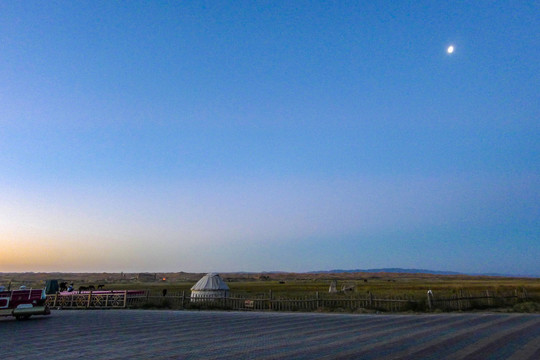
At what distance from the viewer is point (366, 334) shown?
510 inches

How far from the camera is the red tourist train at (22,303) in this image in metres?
19.0

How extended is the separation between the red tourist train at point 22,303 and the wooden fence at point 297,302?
9779mm

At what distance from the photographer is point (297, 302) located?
28.3 meters

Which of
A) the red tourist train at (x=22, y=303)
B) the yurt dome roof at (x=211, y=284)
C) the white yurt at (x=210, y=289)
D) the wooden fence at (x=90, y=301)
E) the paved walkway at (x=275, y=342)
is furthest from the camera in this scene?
the yurt dome roof at (x=211, y=284)

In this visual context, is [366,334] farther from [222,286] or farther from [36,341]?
[222,286]

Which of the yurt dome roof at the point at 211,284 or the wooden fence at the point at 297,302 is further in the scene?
the yurt dome roof at the point at 211,284

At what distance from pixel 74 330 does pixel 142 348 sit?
6627mm

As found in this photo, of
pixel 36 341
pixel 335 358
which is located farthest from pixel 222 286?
pixel 335 358

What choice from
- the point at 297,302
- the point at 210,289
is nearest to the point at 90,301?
the point at 210,289

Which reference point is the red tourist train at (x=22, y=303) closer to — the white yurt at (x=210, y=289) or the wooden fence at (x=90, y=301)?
the wooden fence at (x=90, y=301)

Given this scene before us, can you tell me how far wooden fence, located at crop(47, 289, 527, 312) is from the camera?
2620 centimetres

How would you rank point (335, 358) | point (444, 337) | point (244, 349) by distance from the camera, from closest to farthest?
point (335, 358) → point (244, 349) → point (444, 337)

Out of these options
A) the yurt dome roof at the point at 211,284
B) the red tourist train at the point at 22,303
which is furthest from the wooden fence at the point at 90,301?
the red tourist train at the point at 22,303

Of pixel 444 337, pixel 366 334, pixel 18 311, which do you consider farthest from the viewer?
pixel 18 311
